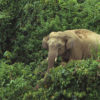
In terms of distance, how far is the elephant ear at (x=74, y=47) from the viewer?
6738 millimetres

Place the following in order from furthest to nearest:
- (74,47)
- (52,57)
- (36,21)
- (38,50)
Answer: (36,21) < (38,50) < (74,47) < (52,57)

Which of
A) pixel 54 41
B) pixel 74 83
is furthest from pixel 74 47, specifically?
pixel 74 83

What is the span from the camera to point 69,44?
6.73 metres

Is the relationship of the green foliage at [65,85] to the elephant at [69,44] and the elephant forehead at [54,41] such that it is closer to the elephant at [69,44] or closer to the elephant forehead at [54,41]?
the elephant at [69,44]

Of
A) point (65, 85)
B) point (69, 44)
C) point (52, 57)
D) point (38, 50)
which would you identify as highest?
point (69, 44)

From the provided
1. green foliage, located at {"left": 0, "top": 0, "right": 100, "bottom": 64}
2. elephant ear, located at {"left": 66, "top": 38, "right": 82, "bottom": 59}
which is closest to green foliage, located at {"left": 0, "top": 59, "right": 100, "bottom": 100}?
elephant ear, located at {"left": 66, "top": 38, "right": 82, "bottom": 59}

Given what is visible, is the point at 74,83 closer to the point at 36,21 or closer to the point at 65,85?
the point at 65,85

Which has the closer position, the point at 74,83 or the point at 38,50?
the point at 74,83

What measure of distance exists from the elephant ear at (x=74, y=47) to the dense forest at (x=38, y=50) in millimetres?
567

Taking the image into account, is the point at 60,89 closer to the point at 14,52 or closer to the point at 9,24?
the point at 14,52

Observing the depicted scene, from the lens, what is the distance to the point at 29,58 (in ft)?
28.5

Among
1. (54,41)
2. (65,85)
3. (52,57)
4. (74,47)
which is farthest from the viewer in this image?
(74,47)

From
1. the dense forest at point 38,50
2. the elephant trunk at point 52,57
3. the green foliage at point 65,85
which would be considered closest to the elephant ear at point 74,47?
the elephant trunk at point 52,57

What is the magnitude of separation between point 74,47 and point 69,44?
0.21 metres
